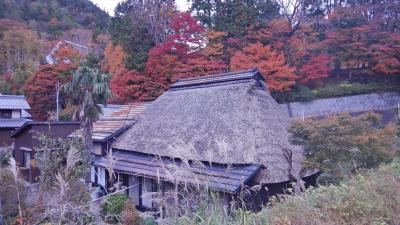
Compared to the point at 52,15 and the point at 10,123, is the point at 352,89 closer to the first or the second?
the point at 10,123

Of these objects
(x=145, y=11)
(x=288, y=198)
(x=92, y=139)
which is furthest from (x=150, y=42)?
(x=288, y=198)

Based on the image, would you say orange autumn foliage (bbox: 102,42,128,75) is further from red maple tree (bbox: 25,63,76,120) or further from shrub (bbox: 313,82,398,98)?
shrub (bbox: 313,82,398,98)

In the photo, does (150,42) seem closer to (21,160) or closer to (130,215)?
(21,160)

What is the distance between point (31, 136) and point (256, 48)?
11099 millimetres

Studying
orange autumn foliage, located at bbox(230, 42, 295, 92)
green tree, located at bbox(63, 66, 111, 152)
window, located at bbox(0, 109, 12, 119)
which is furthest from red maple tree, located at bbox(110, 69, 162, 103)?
window, located at bbox(0, 109, 12, 119)

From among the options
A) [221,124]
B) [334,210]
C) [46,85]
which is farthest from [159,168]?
[46,85]

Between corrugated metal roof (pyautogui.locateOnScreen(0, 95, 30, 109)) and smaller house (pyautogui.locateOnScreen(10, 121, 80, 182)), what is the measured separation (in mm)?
6091

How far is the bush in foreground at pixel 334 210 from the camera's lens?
2.90 metres

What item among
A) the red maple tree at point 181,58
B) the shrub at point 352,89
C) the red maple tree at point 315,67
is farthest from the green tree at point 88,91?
the shrub at point 352,89

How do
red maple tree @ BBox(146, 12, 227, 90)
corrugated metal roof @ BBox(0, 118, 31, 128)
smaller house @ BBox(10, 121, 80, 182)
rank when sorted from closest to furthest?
smaller house @ BBox(10, 121, 80, 182), red maple tree @ BBox(146, 12, 227, 90), corrugated metal roof @ BBox(0, 118, 31, 128)

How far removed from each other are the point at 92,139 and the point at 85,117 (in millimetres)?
1789

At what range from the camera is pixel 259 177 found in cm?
872

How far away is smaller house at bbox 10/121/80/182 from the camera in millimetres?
14688

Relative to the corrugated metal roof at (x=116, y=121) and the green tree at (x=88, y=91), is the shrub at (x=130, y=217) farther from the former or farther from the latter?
the corrugated metal roof at (x=116, y=121)
